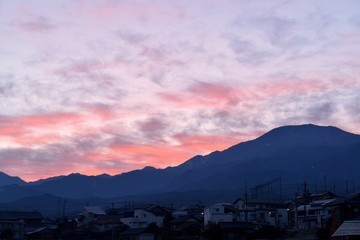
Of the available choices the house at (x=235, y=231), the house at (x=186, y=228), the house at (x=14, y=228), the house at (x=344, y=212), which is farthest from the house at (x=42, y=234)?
the house at (x=344, y=212)

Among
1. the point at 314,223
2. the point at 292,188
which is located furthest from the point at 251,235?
the point at 292,188

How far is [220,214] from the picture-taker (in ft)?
223

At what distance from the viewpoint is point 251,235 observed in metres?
57.4

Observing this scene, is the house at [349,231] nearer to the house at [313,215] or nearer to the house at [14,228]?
the house at [313,215]

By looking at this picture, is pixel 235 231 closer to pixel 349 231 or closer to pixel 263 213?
pixel 263 213

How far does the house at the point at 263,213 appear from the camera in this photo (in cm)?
6990

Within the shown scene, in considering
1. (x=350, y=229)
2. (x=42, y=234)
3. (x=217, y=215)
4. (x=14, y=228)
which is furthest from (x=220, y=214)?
(x=350, y=229)

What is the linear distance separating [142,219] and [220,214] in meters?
11.8

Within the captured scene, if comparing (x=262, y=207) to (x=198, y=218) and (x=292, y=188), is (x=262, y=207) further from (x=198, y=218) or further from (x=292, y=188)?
(x=292, y=188)

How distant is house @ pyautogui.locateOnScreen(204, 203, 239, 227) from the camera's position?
66.9 m

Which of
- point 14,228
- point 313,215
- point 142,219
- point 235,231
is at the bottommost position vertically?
point 235,231

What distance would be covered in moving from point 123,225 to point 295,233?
26.2 metres

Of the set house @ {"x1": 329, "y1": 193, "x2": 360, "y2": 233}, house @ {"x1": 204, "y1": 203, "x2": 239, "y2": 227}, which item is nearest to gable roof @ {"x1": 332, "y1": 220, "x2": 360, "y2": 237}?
house @ {"x1": 329, "y1": 193, "x2": 360, "y2": 233}

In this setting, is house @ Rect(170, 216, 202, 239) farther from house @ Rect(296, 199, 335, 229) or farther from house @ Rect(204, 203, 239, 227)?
house @ Rect(296, 199, 335, 229)
